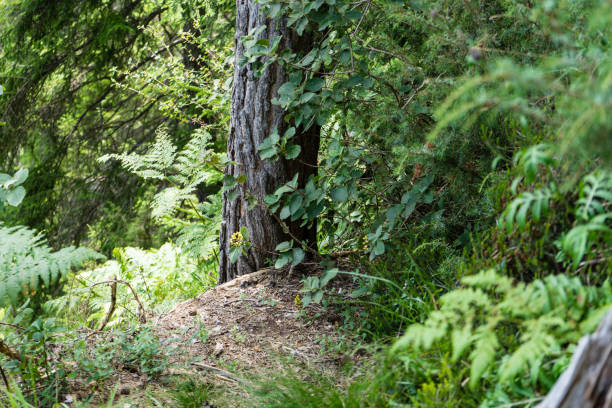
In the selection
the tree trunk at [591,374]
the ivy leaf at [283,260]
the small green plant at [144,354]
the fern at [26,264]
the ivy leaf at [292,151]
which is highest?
the ivy leaf at [292,151]

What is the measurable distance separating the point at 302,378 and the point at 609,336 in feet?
4.81

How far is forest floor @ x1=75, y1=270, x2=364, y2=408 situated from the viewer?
244 centimetres

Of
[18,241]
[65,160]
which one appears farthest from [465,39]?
[65,160]

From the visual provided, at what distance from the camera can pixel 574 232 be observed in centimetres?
147

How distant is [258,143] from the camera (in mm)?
3287

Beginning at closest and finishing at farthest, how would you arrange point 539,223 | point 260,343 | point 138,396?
point 539,223 < point 138,396 < point 260,343

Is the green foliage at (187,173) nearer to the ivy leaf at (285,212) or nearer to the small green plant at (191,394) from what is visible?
the ivy leaf at (285,212)

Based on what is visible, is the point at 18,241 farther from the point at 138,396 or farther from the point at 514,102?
the point at 514,102

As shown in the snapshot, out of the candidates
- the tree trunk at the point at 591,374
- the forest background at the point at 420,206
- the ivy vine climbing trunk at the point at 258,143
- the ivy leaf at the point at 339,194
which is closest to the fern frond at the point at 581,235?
the forest background at the point at 420,206

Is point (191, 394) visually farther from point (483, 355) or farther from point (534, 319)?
point (534, 319)

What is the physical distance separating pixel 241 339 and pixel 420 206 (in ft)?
4.52

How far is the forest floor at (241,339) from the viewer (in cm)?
244

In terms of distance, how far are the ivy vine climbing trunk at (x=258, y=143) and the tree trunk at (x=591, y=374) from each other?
2086mm

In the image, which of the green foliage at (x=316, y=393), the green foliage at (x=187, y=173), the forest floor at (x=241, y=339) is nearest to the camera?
the green foliage at (x=316, y=393)
